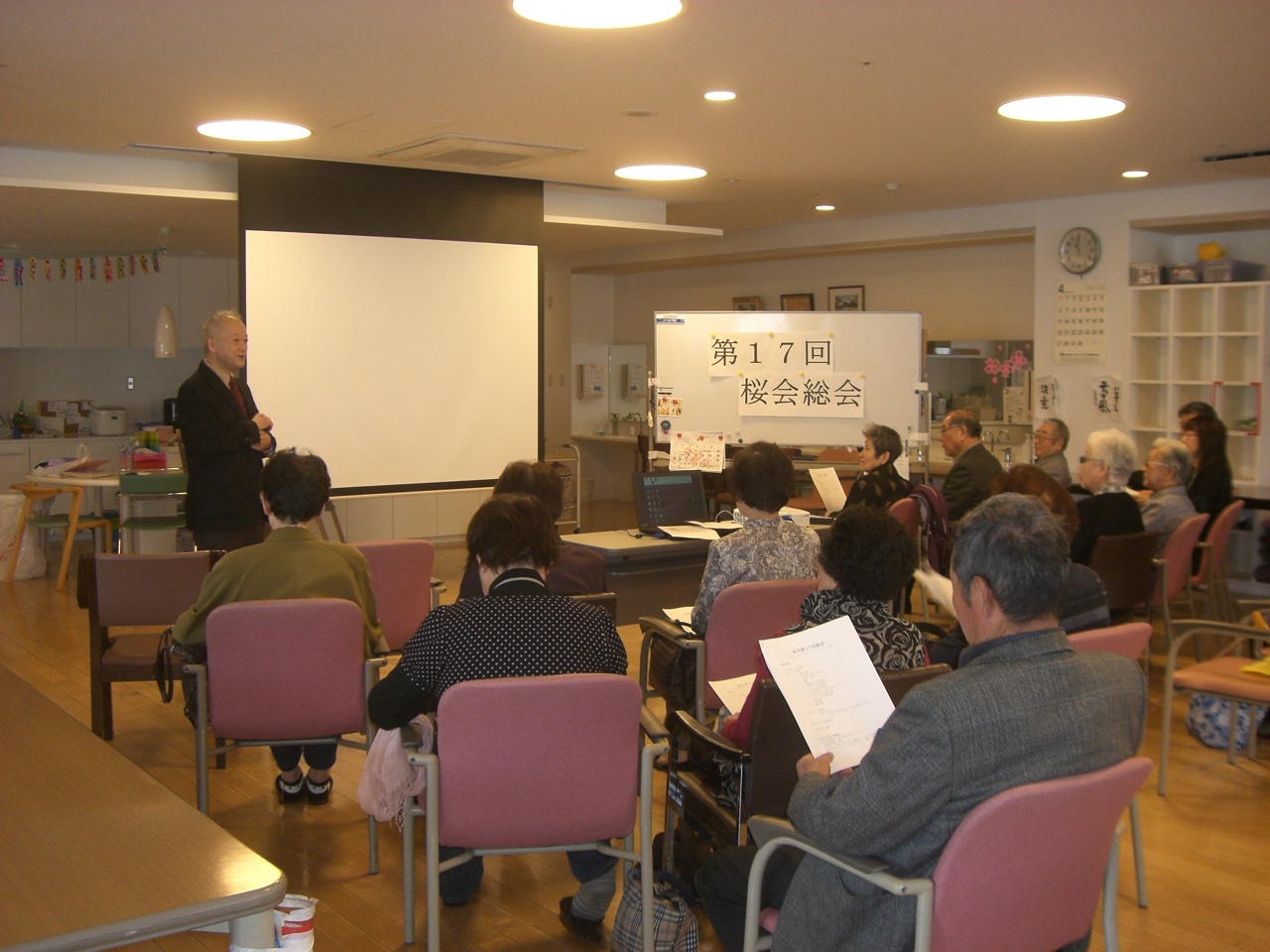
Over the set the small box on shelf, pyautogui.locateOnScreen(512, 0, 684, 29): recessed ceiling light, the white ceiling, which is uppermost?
Answer: the white ceiling

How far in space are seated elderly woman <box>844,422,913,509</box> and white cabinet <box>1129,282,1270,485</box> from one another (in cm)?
284

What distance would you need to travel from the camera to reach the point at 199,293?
1147cm

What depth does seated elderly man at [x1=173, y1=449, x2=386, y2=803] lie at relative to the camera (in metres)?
3.56

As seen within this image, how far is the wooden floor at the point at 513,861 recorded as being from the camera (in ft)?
10.2

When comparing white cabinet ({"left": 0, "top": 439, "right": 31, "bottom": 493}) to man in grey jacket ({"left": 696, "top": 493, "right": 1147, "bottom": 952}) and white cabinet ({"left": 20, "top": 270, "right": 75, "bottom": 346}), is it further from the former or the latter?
man in grey jacket ({"left": 696, "top": 493, "right": 1147, "bottom": 952})

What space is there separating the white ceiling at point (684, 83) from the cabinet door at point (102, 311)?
12.2 ft

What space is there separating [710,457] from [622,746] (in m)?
4.32

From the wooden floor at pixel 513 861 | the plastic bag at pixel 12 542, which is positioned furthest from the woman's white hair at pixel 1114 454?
the plastic bag at pixel 12 542

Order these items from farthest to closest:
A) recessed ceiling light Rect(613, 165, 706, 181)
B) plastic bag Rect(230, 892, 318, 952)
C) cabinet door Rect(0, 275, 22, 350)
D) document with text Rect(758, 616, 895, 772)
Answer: cabinet door Rect(0, 275, 22, 350) → recessed ceiling light Rect(613, 165, 706, 181) → document with text Rect(758, 616, 895, 772) → plastic bag Rect(230, 892, 318, 952)

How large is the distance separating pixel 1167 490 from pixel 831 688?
4.28 metres

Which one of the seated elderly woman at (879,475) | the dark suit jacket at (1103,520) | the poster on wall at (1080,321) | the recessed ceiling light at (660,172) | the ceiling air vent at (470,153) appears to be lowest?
the dark suit jacket at (1103,520)

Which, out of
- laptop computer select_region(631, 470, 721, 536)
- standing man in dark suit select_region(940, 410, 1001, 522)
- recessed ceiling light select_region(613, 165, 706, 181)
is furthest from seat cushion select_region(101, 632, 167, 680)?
standing man in dark suit select_region(940, 410, 1001, 522)

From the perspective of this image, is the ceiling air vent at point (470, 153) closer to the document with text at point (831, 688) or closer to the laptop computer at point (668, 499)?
the laptop computer at point (668, 499)

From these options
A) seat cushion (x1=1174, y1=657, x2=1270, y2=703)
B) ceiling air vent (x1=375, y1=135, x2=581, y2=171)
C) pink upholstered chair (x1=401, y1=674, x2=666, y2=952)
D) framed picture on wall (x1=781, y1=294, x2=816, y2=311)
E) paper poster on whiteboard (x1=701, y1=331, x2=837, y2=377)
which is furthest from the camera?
framed picture on wall (x1=781, y1=294, x2=816, y2=311)
